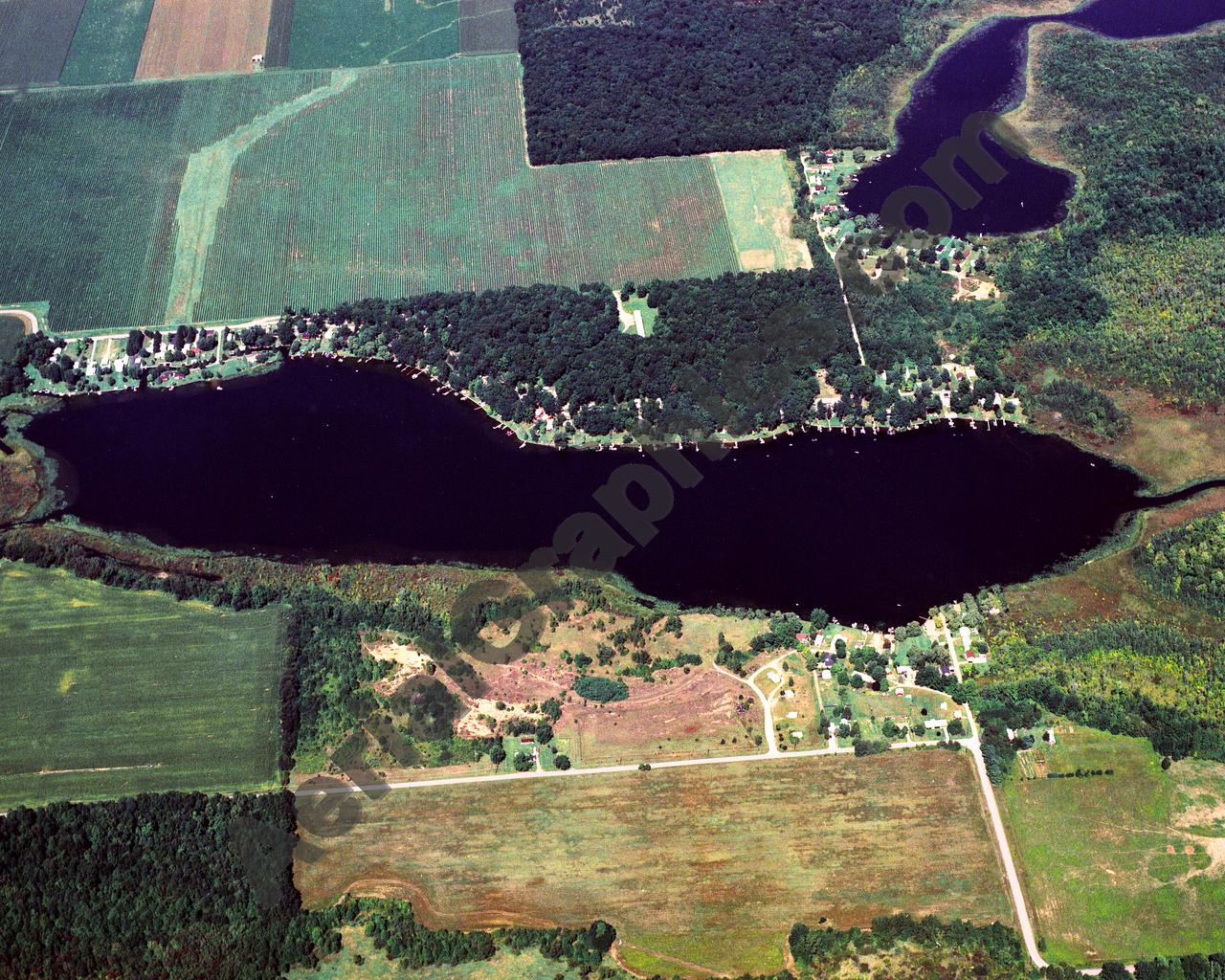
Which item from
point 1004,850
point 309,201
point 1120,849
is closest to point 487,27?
point 309,201

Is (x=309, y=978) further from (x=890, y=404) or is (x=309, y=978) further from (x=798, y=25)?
(x=798, y=25)

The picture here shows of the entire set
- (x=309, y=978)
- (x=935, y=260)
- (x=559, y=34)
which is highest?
(x=559, y=34)

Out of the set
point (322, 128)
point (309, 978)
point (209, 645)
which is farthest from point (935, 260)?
point (309, 978)

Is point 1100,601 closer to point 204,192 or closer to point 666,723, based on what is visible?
point 666,723

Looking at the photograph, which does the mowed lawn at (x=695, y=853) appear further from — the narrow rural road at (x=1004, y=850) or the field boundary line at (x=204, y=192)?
the field boundary line at (x=204, y=192)

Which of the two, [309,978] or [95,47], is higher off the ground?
[95,47]

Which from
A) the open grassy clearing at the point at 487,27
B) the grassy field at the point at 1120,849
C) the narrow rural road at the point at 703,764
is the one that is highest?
the open grassy clearing at the point at 487,27

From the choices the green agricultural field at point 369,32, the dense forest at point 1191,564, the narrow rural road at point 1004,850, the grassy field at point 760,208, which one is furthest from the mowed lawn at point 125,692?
the green agricultural field at point 369,32
